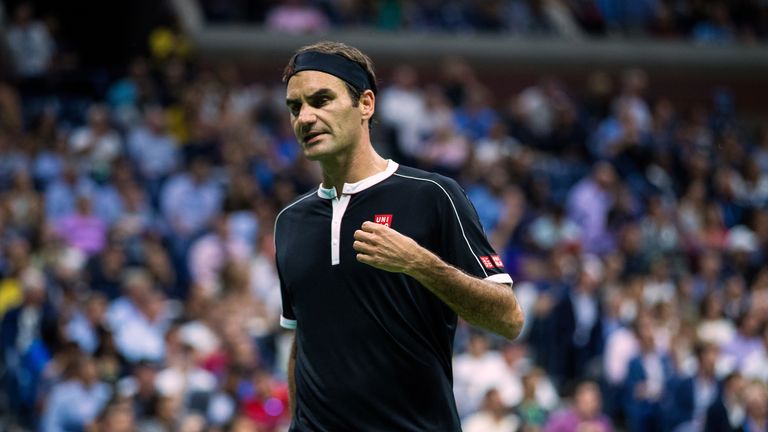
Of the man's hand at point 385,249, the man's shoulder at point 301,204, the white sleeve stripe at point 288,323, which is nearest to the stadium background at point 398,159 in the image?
the white sleeve stripe at point 288,323

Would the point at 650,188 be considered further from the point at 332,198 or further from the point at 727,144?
the point at 332,198

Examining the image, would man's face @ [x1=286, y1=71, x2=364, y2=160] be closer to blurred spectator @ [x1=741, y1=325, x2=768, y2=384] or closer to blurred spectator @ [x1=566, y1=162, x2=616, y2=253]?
blurred spectator @ [x1=741, y1=325, x2=768, y2=384]

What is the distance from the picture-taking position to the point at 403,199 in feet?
14.2

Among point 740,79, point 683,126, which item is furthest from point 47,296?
point 740,79

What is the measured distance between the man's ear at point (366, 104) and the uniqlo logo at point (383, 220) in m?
0.35

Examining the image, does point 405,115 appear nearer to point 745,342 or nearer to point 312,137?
point 745,342

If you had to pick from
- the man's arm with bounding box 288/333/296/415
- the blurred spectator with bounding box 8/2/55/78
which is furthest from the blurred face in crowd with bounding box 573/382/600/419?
the blurred spectator with bounding box 8/2/55/78

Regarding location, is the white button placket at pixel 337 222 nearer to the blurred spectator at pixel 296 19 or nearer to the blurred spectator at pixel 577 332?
the blurred spectator at pixel 577 332

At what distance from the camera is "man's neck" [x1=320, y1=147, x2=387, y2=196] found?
14.5 feet

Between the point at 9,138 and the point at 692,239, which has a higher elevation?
the point at 9,138

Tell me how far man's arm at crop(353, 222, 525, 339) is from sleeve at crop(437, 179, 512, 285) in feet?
0.25

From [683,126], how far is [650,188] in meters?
2.62

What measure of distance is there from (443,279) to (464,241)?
0.28m

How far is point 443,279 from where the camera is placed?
13.1 feet
